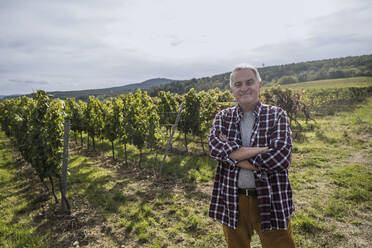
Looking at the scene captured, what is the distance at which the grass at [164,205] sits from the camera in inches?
188

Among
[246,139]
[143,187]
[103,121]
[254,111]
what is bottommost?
[143,187]

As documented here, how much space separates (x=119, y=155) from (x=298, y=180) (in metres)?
11.3

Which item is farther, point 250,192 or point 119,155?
point 119,155

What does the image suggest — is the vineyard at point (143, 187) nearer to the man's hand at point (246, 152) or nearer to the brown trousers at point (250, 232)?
the brown trousers at point (250, 232)

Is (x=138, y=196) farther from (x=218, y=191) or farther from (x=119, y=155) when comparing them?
(x=119, y=155)

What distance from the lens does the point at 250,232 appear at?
2.46 m

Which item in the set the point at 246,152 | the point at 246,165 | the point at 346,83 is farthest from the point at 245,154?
the point at 346,83

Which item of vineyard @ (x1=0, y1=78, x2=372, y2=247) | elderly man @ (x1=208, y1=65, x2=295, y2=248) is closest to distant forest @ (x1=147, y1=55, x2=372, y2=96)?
vineyard @ (x1=0, y1=78, x2=372, y2=247)

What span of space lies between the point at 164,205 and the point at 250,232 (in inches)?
180

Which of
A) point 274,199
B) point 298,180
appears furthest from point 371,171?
point 274,199

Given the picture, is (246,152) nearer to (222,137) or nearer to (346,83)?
(222,137)

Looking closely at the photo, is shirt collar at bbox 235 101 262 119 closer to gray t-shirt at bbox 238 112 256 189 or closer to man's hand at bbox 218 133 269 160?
gray t-shirt at bbox 238 112 256 189

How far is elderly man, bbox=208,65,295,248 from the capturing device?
2164 millimetres

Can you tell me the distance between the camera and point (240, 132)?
2.50 meters
